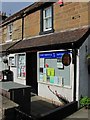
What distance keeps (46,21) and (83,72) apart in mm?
4427

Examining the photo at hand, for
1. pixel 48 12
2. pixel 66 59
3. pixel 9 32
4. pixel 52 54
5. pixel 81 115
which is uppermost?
pixel 48 12

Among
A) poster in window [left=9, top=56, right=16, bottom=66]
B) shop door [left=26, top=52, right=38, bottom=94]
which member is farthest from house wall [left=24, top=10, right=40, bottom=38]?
poster in window [left=9, top=56, right=16, bottom=66]

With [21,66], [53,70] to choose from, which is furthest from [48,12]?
[21,66]

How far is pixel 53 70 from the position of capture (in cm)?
983

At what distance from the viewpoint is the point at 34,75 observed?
1237cm

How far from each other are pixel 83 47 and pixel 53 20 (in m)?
3.13

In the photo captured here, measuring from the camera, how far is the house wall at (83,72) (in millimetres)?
8367

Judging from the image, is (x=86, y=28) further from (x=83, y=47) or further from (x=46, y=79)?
(x=46, y=79)

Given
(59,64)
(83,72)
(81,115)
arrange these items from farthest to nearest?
(59,64) < (83,72) < (81,115)

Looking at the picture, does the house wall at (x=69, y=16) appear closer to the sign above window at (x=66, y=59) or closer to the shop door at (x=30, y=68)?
the shop door at (x=30, y=68)

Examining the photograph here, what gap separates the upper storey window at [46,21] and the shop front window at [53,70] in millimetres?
1663

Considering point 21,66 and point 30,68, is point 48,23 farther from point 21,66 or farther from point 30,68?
point 21,66

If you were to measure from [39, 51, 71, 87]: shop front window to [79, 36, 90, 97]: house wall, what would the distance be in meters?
0.67

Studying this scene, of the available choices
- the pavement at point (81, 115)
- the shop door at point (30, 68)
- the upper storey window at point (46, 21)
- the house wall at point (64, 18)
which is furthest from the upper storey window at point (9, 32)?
the pavement at point (81, 115)
